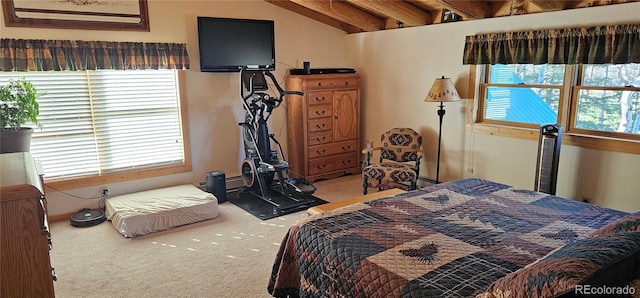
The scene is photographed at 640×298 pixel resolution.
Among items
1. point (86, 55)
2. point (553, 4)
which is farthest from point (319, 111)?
point (553, 4)

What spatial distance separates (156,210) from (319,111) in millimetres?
2386

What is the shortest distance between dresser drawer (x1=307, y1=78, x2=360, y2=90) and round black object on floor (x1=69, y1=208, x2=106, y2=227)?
2.74m

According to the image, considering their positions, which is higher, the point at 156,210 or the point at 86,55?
the point at 86,55

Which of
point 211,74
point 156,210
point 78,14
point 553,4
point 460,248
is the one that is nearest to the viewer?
point 460,248

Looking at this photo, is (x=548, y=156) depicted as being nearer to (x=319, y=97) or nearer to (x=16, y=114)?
(x=319, y=97)

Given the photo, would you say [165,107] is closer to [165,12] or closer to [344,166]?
[165,12]

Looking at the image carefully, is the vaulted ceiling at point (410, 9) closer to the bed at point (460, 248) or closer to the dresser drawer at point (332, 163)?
the dresser drawer at point (332, 163)

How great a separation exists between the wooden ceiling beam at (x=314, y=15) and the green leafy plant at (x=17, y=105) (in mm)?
2863

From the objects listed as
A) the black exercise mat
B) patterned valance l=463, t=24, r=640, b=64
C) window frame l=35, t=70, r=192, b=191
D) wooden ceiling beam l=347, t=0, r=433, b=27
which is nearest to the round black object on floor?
window frame l=35, t=70, r=192, b=191

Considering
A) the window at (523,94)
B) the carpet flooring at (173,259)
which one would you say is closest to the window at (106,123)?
the carpet flooring at (173,259)

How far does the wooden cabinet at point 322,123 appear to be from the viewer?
17.3ft

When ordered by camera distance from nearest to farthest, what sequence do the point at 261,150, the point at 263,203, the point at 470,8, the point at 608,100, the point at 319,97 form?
the point at 608,100, the point at 470,8, the point at 263,203, the point at 261,150, the point at 319,97

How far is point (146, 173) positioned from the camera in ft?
15.1

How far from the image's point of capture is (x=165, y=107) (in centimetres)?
464
